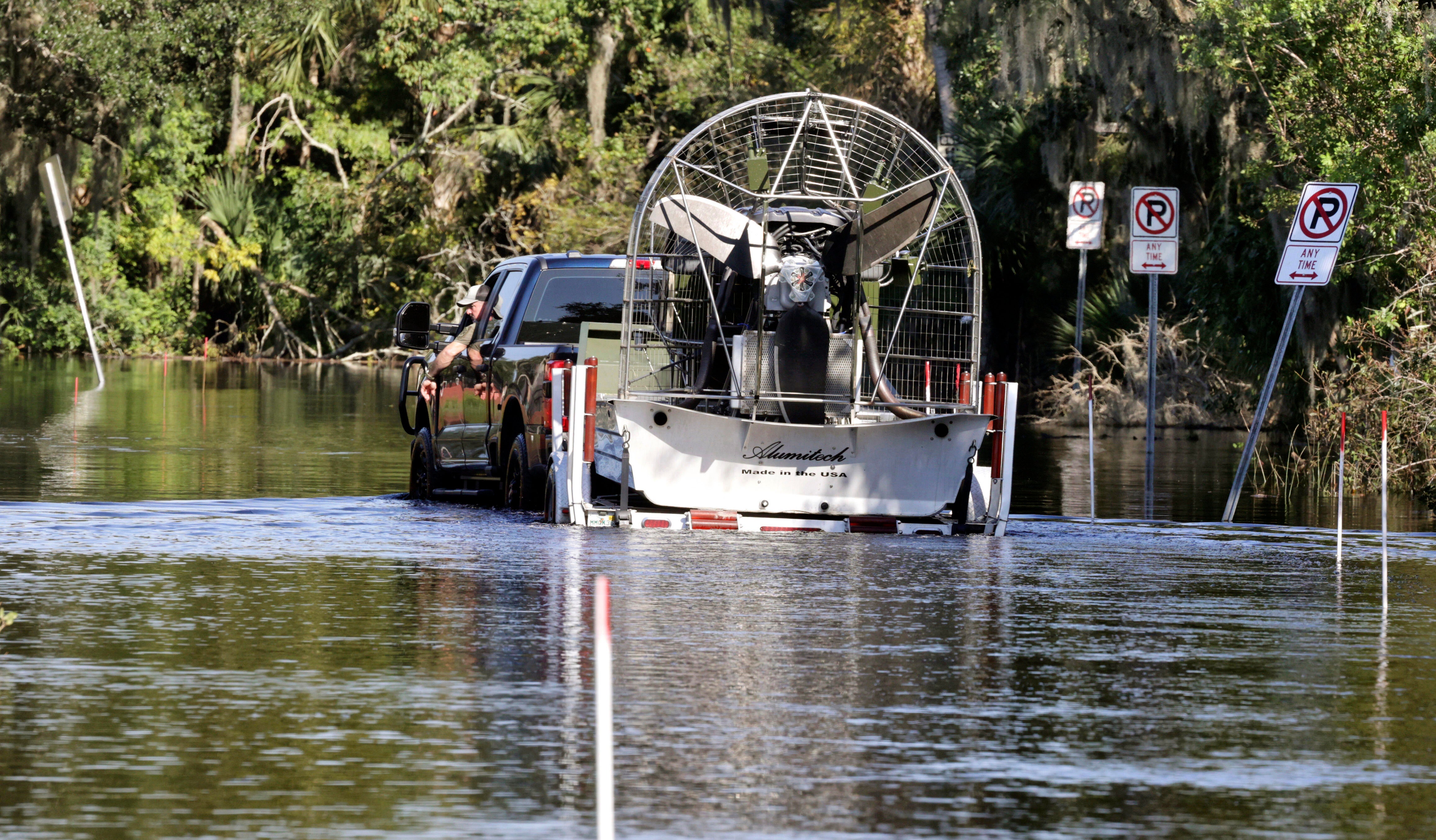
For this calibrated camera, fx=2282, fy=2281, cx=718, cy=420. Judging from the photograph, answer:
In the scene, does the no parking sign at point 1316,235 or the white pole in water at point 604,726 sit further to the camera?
the no parking sign at point 1316,235

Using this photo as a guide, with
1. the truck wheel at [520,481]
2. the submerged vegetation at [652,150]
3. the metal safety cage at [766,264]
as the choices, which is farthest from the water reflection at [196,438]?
the submerged vegetation at [652,150]

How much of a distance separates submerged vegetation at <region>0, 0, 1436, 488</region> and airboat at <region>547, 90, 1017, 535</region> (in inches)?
208

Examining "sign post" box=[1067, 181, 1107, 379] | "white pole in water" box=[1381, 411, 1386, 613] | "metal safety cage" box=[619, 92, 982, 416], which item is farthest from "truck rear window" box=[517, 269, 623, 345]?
"sign post" box=[1067, 181, 1107, 379]

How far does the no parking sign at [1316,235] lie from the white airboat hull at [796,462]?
3528mm

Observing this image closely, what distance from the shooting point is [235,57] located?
50219mm

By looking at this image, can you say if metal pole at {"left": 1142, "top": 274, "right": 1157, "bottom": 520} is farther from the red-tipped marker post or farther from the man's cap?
the man's cap

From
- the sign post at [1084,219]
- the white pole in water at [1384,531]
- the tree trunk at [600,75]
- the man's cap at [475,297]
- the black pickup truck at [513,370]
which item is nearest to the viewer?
the white pole in water at [1384,531]

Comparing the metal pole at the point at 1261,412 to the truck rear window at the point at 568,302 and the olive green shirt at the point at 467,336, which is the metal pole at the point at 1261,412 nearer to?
the truck rear window at the point at 568,302

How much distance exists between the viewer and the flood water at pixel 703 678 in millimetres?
6609

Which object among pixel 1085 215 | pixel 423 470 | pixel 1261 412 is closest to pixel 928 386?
pixel 1261 412

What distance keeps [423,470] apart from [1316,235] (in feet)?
22.6

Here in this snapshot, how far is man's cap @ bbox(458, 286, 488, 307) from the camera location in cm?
1730

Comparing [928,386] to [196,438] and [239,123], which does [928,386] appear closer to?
[196,438]

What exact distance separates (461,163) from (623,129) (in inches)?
147
